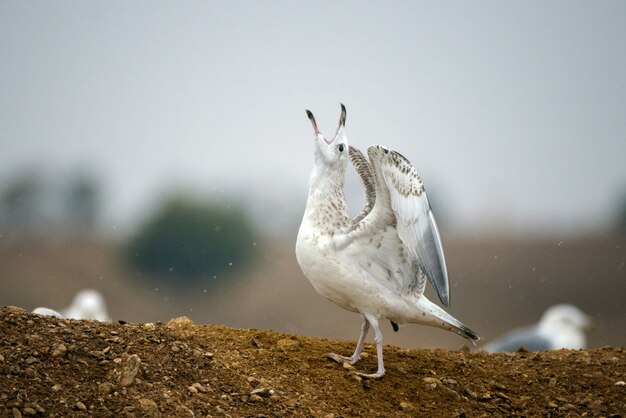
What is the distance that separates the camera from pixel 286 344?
23.9 ft

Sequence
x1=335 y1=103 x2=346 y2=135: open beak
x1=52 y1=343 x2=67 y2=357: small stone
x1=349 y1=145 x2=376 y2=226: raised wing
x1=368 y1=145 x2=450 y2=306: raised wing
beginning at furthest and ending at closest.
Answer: x1=349 y1=145 x2=376 y2=226: raised wing
x1=335 y1=103 x2=346 y2=135: open beak
x1=368 y1=145 x2=450 y2=306: raised wing
x1=52 y1=343 x2=67 y2=357: small stone

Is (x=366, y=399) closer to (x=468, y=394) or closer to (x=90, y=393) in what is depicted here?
(x=468, y=394)

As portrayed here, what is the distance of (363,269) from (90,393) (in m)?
2.35

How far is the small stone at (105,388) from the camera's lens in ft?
19.1

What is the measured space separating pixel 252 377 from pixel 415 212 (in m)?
1.77

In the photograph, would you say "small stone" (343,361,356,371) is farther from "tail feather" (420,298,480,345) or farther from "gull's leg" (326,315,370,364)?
Result: "tail feather" (420,298,480,345)

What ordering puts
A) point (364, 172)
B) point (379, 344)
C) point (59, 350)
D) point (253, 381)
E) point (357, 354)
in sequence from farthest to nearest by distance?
1. point (364, 172)
2. point (357, 354)
3. point (379, 344)
4. point (253, 381)
5. point (59, 350)

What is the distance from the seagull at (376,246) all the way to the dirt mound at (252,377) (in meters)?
0.39

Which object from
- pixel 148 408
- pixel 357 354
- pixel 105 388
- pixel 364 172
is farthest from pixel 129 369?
pixel 364 172

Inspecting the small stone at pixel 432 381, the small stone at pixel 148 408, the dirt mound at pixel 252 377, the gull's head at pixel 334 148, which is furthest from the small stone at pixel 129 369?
the small stone at pixel 432 381

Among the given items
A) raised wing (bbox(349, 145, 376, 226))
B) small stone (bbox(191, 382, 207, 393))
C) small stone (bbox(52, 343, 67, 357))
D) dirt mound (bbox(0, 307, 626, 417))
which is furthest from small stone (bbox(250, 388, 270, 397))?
raised wing (bbox(349, 145, 376, 226))

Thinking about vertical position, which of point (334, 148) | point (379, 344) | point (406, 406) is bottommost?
point (406, 406)

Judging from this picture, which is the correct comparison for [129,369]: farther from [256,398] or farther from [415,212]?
[415,212]

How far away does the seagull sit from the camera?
676cm
